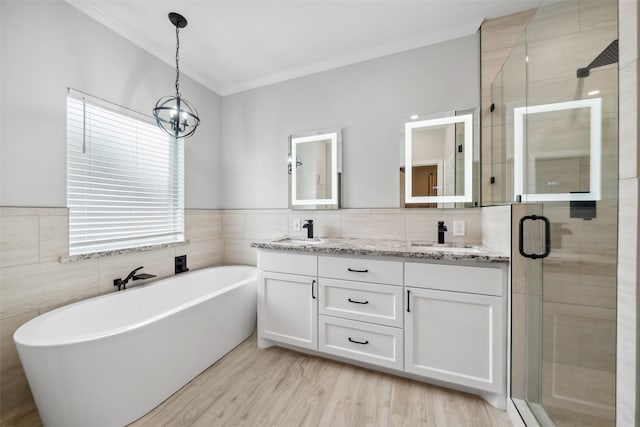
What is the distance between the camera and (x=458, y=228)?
1.95 m

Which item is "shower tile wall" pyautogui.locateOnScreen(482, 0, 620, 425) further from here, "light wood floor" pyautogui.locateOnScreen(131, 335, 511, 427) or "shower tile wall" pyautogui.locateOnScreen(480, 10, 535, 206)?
"light wood floor" pyautogui.locateOnScreen(131, 335, 511, 427)

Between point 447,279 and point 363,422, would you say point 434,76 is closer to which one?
point 447,279

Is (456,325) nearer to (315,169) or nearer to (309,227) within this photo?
(309,227)

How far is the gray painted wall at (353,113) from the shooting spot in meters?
1.98

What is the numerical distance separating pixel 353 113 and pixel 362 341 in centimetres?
192

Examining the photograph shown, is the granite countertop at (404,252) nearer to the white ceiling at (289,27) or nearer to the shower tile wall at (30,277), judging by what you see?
the shower tile wall at (30,277)

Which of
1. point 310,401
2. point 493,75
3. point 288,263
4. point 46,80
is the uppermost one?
point 493,75

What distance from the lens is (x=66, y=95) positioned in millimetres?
1610

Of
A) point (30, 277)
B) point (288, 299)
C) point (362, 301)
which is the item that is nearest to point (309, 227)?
point (288, 299)

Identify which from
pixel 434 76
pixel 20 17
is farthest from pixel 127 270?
pixel 434 76

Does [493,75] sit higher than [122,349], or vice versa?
[493,75]

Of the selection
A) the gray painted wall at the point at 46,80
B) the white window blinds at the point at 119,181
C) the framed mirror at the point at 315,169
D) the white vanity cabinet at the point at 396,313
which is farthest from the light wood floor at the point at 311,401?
the gray painted wall at the point at 46,80

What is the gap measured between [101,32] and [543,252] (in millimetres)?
3201

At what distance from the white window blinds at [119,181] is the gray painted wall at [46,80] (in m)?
0.09
